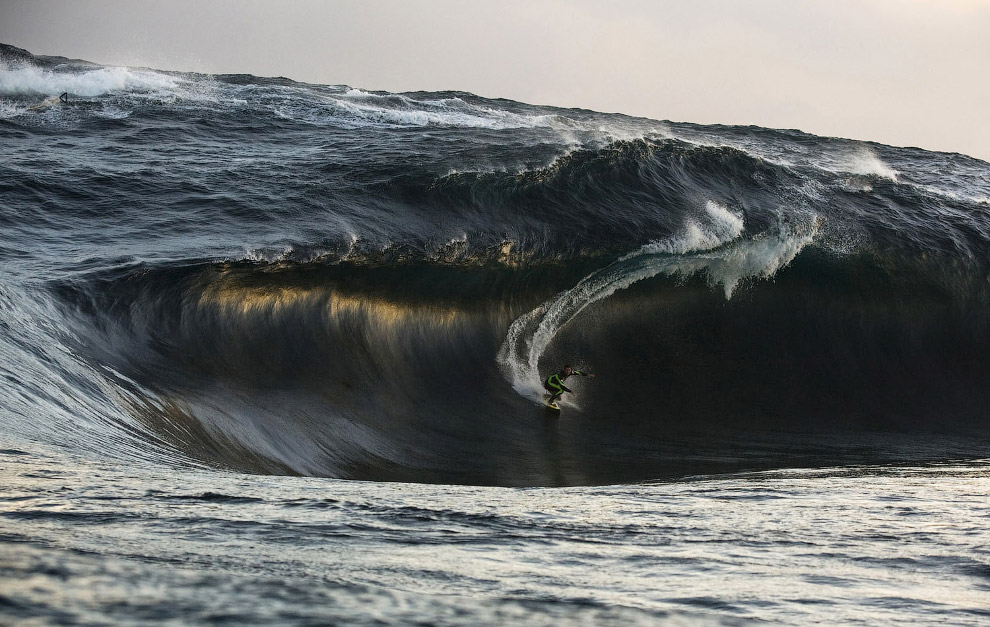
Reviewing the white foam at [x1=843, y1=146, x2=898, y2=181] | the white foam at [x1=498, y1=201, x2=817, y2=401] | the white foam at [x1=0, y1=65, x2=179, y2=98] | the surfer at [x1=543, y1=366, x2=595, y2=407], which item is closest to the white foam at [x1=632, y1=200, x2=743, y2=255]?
the white foam at [x1=498, y1=201, x2=817, y2=401]

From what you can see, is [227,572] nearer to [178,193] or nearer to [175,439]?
[175,439]

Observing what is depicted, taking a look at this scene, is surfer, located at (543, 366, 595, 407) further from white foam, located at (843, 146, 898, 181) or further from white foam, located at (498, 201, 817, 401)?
white foam, located at (843, 146, 898, 181)

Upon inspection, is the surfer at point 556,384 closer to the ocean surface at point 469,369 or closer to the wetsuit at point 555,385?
the wetsuit at point 555,385

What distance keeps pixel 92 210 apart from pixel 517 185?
6.20m

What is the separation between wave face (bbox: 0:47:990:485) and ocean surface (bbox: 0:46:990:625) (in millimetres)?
54

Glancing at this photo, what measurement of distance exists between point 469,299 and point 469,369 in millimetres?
1197

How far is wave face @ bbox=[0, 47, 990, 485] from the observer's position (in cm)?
889

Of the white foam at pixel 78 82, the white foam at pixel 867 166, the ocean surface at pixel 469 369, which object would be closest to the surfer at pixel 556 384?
the ocean surface at pixel 469 369

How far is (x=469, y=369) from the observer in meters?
11.9

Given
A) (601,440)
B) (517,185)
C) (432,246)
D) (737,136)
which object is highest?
(737,136)

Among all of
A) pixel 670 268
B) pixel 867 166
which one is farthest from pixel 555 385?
pixel 867 166

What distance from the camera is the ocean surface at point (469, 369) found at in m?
2.73

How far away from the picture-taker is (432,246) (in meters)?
12.7

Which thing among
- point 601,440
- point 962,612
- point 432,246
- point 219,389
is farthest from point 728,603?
point 432,246
